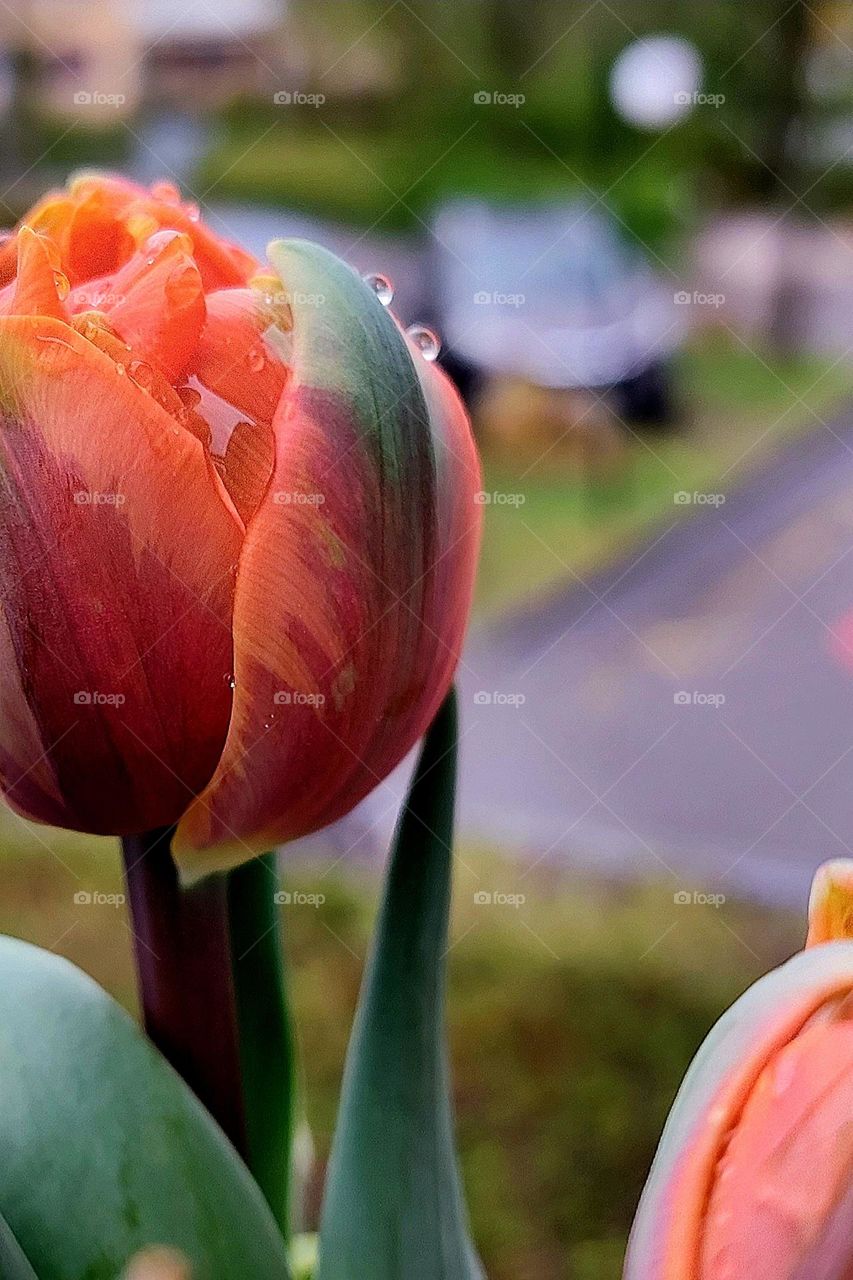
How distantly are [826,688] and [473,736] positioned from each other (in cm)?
15

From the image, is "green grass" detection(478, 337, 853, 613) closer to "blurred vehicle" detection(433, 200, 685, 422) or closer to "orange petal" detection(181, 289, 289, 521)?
"blurred vehicle" detection(433, 200, 685, 422)

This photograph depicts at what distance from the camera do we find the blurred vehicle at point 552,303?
0.50 meters

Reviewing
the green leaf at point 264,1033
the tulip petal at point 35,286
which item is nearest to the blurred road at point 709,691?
the green leaf at point 264,1033

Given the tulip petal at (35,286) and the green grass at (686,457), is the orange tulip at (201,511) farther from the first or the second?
the green grass at (686,457)

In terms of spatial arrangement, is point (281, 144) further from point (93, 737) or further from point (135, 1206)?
point (135, 1206)

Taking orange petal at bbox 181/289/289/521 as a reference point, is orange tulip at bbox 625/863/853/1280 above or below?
below

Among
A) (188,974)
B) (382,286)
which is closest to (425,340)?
(382,286)

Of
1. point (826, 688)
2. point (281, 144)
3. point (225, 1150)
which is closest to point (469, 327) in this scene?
point (281, 144)

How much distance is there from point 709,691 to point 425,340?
191mm

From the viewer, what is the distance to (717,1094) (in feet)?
1.40

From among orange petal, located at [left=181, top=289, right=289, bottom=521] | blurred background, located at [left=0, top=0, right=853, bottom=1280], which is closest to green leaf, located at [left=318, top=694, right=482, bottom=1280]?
blurred background, located at [left=0, top=0, right=853, bottom=1280]

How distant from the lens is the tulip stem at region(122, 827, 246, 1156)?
456mm

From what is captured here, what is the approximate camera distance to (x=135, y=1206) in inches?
17.0

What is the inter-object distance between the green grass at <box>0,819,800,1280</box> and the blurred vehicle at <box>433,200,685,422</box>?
218mm
